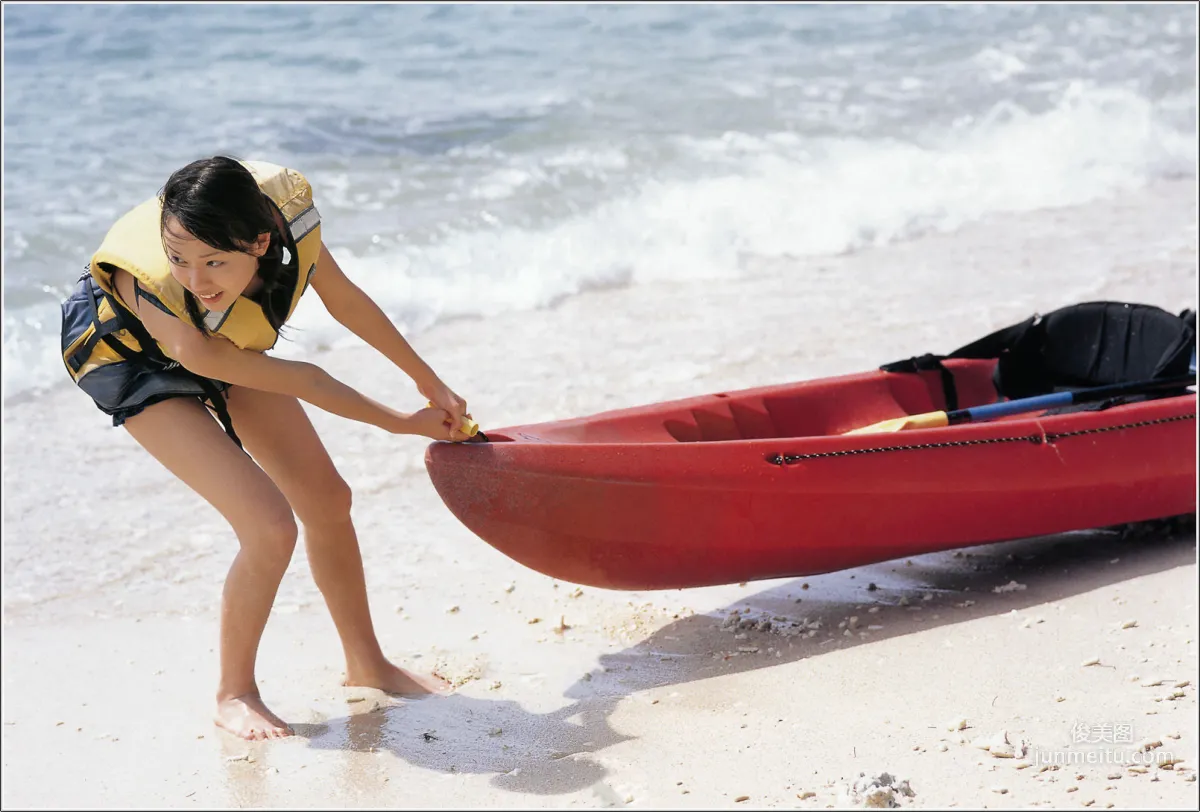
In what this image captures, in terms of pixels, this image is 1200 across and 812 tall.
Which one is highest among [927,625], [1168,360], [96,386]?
[96,386]

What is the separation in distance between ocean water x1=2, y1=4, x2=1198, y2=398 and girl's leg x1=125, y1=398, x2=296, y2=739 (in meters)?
3.18

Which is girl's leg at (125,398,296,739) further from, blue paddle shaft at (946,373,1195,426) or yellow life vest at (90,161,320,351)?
blue paddle shaft at (946,373,1195,426)

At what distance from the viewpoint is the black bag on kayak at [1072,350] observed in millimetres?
4242

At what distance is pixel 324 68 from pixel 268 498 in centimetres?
939

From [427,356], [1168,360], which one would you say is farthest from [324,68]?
[1168,360]

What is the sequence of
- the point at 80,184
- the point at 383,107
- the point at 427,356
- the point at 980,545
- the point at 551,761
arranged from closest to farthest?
the point at 551,761
the point at 980,545
the point at 427,356
the point at 80,184
the point at 383,107

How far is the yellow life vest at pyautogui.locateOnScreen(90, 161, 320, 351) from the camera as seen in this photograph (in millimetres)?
2723

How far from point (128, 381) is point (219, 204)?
22.4 inches

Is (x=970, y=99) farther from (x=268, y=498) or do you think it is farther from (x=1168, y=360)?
(x=268, y=498)

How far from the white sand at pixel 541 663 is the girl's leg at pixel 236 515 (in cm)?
12

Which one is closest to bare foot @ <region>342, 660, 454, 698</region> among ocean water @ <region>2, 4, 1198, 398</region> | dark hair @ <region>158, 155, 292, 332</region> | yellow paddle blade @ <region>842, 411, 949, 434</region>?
dark hair @ <region>158, 155, 292, 332</region>

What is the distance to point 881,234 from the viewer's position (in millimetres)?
7898

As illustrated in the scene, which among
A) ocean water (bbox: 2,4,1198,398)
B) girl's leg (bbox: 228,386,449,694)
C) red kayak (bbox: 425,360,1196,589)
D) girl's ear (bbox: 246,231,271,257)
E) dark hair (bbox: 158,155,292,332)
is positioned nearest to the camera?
dark hair (bbox: 158,155,292,332)

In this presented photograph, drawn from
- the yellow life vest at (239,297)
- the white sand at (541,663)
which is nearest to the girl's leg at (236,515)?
the white sand at (541,663)
